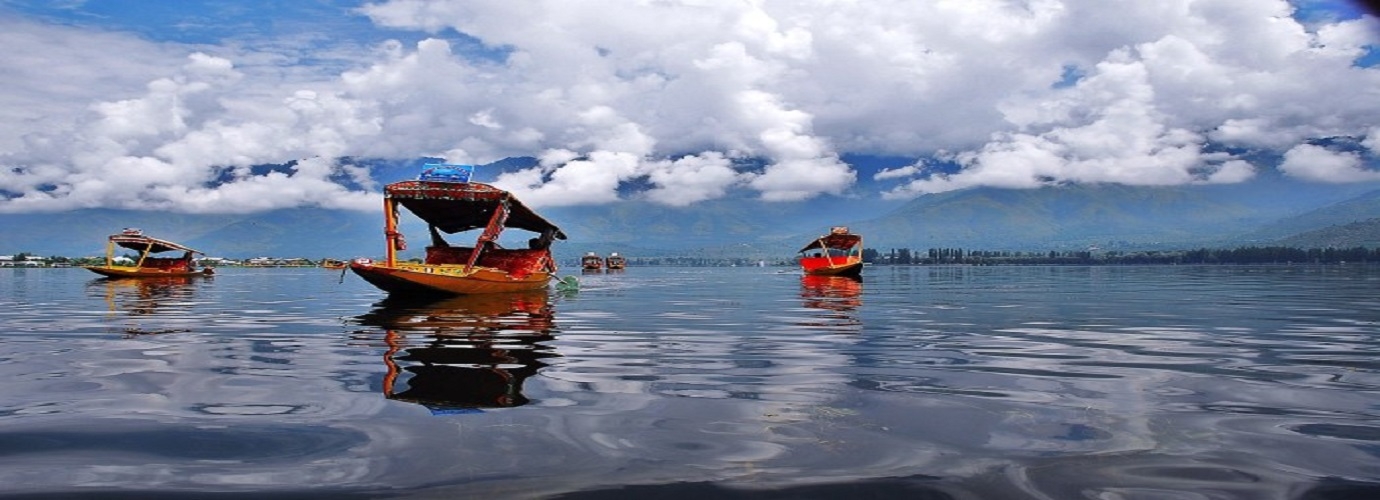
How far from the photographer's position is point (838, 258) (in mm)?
69000

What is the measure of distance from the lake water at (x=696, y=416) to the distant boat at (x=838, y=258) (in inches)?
1969

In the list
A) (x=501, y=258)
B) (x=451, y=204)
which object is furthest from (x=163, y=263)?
(x=451, y=204)

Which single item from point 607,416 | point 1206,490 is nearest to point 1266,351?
point 1206,490

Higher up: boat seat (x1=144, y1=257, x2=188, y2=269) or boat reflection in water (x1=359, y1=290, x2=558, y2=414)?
boat seat (x1=144, y1=257, x2=188, y2=269)

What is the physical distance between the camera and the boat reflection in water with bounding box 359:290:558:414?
8.05 meters

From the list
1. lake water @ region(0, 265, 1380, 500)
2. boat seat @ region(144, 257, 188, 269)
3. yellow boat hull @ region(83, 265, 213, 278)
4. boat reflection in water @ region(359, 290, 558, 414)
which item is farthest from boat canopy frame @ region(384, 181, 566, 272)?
boat seat @ region(144, 257, 188, 269)

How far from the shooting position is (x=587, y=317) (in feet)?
69.0

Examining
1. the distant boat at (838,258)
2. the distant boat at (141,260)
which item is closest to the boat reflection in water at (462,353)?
the distant boat at (838,258)

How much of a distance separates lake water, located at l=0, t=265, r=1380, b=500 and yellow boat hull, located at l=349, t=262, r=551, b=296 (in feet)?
36.4

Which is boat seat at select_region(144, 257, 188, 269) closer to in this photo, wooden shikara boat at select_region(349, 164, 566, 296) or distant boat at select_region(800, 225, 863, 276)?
wooden shikara boat at select_region(349, 164, 566, 296)

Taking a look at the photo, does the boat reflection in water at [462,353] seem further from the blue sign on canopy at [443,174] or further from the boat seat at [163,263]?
the boat seat at [163,263]

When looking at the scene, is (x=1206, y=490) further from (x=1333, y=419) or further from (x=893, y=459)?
(x=1333, y=419)

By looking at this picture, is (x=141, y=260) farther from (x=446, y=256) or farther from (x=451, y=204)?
(x=451, y=204)

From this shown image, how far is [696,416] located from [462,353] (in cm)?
612
